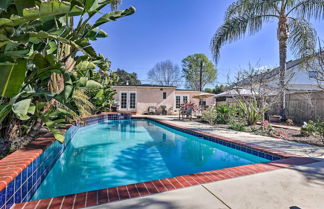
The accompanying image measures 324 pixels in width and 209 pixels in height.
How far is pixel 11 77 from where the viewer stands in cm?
130

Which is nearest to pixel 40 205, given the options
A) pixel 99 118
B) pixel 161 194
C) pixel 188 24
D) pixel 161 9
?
pixel 161 194

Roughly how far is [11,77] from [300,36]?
Result: 12.6m

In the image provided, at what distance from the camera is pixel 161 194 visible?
2.07 meters

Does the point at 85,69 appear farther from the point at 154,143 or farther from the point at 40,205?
the point at 154,143

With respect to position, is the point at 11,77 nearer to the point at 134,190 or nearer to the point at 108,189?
the point at 108,189

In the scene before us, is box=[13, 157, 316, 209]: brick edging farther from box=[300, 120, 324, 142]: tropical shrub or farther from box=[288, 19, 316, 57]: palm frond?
box=[288, 19, 316, 57]: palm frond

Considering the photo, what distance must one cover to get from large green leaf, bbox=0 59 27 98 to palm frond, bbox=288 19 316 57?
39.4 ft

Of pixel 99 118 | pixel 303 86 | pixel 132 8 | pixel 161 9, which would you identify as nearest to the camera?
pixel 132 8

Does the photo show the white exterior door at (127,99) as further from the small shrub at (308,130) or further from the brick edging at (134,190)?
the brick edging at (134,190)

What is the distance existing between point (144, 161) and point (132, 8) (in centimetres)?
351

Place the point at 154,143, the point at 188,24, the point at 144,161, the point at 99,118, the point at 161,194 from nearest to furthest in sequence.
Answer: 1. the point at 161,194
2. the point at 144,161
3. the point at 154,143
4. the point at 99,118
5. the point at 188,24

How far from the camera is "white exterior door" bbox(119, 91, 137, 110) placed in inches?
670

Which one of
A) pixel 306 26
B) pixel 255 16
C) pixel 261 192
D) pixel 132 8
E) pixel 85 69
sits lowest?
pixel 261 192

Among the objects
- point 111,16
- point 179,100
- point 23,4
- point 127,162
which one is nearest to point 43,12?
point 23,4
